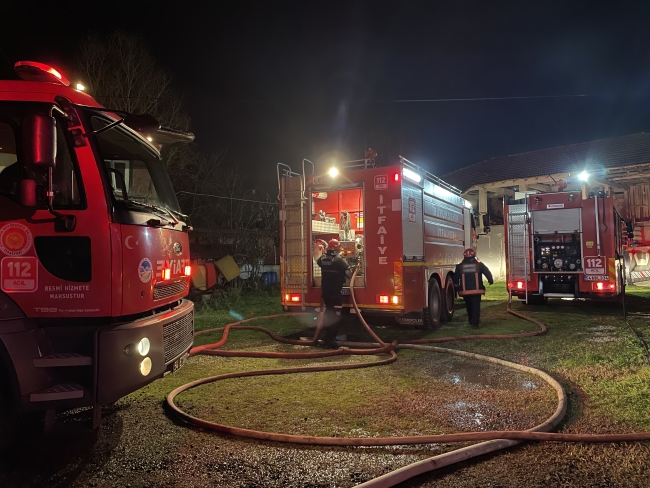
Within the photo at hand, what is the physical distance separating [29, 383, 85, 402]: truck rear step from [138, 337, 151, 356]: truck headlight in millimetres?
426

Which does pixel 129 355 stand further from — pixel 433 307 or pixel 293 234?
pixel 433 307

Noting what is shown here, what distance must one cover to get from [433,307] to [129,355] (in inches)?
252

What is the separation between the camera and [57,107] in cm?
318

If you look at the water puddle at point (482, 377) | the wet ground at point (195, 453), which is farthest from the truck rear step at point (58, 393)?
the water puddle at point (482, 377)

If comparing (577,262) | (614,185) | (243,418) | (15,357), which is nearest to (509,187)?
(614,185)

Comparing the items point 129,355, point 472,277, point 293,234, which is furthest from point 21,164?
point 472,277

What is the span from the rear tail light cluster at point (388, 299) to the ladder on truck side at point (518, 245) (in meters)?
4.75

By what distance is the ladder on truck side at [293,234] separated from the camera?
7.97 meters

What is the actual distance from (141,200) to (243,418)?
208 centimetres

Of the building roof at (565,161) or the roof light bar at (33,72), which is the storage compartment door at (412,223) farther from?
the building roof at (565,161)

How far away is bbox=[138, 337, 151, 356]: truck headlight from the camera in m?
3.28

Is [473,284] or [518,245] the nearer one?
[473,284]

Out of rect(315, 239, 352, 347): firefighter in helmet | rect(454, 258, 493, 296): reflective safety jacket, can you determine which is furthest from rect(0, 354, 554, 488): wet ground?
rect(454, 258, 493, 296): reflective safety jacket

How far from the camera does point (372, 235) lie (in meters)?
7.62
